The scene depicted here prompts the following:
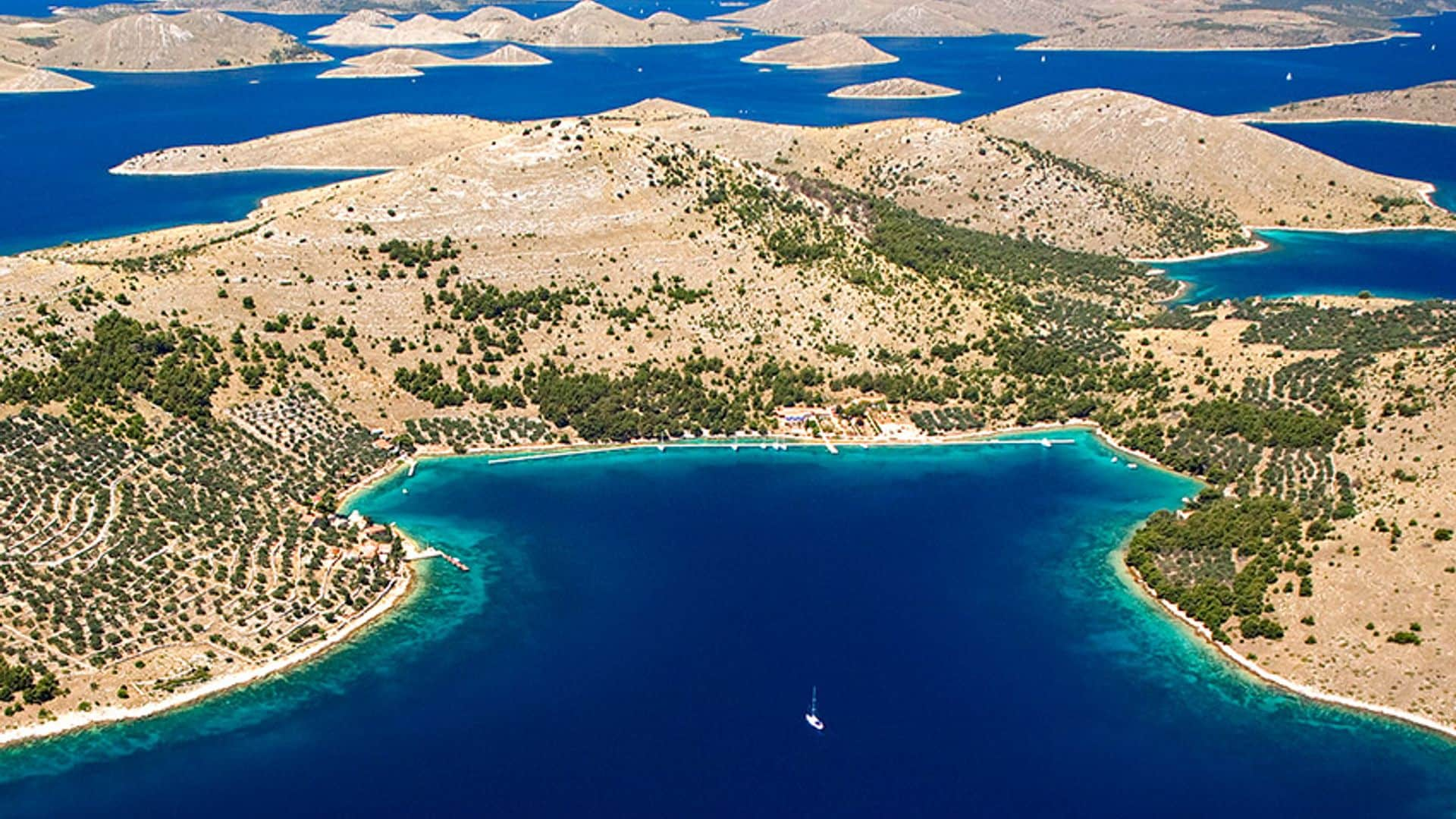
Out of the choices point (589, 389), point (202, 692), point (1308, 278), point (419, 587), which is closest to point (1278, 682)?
point (419, 587)

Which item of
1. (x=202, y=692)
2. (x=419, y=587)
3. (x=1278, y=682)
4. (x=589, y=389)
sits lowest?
(x=1278, y=682)

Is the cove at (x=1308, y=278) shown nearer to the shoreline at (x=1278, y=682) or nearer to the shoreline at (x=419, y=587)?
the shoreline at (x=419, y=587)

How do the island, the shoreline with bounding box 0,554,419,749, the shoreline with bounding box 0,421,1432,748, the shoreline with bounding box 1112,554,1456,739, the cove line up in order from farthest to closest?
the cove
the island
the shoreline with bounding box 1112,554,1456,739
the shoreline with bounding box 0,421,1432,748
the shoreline with bounding box 0,554,419,749

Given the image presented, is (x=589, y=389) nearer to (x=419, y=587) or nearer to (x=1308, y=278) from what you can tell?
(x=419, y=587)

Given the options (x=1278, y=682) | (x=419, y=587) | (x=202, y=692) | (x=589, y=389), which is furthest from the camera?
(x=589, y=389)

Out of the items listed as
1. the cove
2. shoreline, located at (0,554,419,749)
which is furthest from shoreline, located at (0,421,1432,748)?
the cove

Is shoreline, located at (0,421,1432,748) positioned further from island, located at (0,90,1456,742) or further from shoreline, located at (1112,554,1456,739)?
island, located at (0,90,1456,742)
